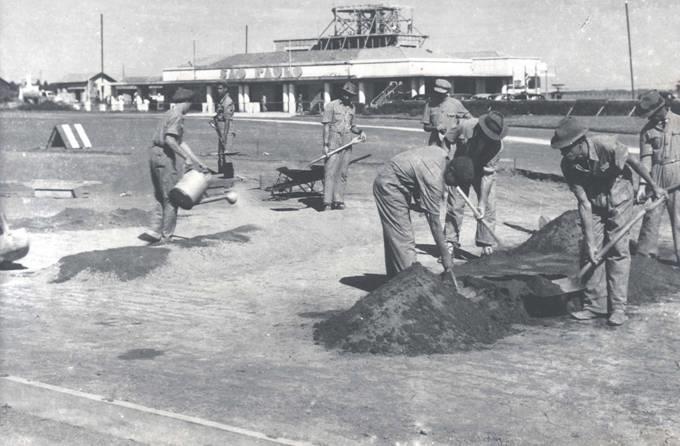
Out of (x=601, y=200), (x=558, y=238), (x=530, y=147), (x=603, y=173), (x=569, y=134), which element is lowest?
(x=558, y=238)

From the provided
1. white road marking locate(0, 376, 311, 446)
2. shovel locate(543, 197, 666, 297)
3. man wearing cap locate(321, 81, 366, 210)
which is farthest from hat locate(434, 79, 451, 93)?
white road marking locate(0, 376, 311, 446)

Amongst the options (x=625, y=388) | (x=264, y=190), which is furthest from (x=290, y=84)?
(x=625, y=388)

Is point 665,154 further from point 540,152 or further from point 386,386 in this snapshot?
point 540,152

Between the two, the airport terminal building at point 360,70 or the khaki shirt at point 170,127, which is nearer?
the khaki shirt at point 170,127

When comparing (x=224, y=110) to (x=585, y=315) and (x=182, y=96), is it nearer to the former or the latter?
(x=182, y=96)

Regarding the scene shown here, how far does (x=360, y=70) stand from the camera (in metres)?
63.1

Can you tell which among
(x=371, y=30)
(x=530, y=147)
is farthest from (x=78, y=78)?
(x=530, y=147)

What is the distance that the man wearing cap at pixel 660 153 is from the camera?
985cm

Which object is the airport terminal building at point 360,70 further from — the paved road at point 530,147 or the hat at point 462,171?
the hat at point 462,171

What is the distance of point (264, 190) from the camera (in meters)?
16.3

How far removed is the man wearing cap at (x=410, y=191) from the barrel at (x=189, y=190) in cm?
282

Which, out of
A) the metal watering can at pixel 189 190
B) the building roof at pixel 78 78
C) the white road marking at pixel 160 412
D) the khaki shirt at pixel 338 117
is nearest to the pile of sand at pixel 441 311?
the white road marking at pixel 160 412

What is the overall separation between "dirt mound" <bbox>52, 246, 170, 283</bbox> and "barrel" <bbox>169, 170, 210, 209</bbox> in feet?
2.30

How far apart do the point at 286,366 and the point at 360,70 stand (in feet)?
190
